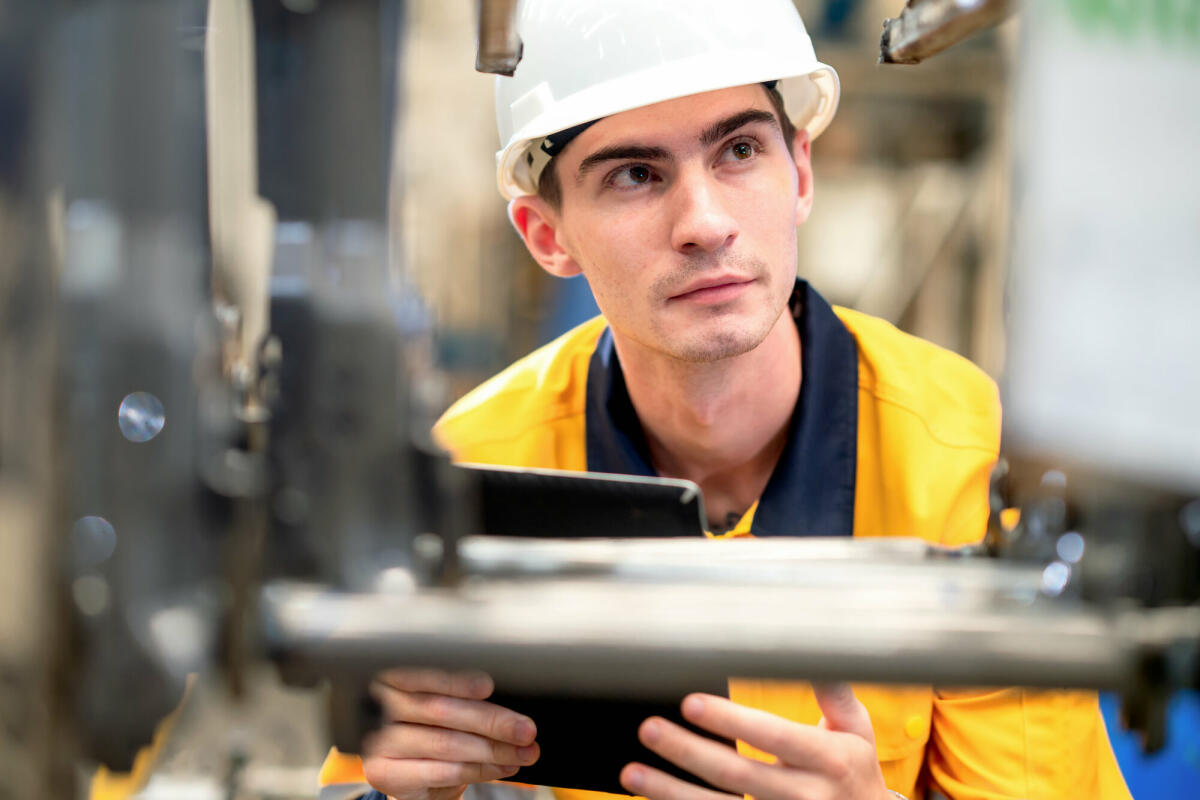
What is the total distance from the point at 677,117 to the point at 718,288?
0.73ft

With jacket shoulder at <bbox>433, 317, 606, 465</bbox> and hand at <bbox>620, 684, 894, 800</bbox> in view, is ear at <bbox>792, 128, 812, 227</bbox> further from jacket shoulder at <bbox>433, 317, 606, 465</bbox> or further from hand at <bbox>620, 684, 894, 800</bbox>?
hand at <bbox>620, 684, 894, 800</bbox>

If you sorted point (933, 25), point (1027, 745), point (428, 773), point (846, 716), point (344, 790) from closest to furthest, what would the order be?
point (933, 25), point (846, 716), point (428, 773), point (1027, 745), point (344, 790)

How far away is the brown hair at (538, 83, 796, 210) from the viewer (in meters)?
1.37

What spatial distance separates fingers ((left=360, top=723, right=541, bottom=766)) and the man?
1.5 inches

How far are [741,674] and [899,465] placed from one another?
95 cm

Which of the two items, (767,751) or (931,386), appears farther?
(931,386)

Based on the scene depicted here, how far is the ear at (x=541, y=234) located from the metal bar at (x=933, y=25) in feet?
2.69

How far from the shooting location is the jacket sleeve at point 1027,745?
3.89 ft

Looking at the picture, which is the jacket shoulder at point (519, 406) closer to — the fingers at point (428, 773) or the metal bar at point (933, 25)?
the fingers at point (428, 773)

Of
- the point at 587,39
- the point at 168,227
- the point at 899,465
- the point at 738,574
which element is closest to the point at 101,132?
the point at 168,227

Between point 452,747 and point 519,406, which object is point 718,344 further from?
point 452,747

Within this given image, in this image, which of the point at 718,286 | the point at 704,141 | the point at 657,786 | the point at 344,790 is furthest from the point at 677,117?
the point at 344,790

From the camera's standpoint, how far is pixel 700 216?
1194 mm

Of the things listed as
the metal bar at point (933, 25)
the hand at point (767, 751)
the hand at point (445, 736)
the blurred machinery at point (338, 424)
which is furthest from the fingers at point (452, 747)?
the metal bar at point (933, 25)
